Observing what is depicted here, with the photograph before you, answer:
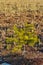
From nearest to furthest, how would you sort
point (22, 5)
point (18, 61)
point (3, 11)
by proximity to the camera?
point (18, 61), point (3, 11), point (22, 5)

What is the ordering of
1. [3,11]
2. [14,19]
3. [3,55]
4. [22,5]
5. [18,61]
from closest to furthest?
1. [18,61]
2. [3,55]
3. [14,19]
4. [3,11]
5. [22,5]

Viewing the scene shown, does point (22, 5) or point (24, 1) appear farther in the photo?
point (24, 1)

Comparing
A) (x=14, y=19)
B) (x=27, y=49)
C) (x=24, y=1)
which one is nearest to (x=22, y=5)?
(x=24, y=1)

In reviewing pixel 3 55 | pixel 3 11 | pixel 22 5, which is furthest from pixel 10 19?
pixel 3 55

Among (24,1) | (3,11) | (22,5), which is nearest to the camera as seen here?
(3,11)

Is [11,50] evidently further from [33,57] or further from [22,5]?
[22,5]

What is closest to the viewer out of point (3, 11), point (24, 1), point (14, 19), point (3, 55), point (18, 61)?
point (18, 61)

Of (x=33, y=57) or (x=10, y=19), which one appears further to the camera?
(x=10, y=19)

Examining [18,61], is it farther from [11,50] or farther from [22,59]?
[11,50]
